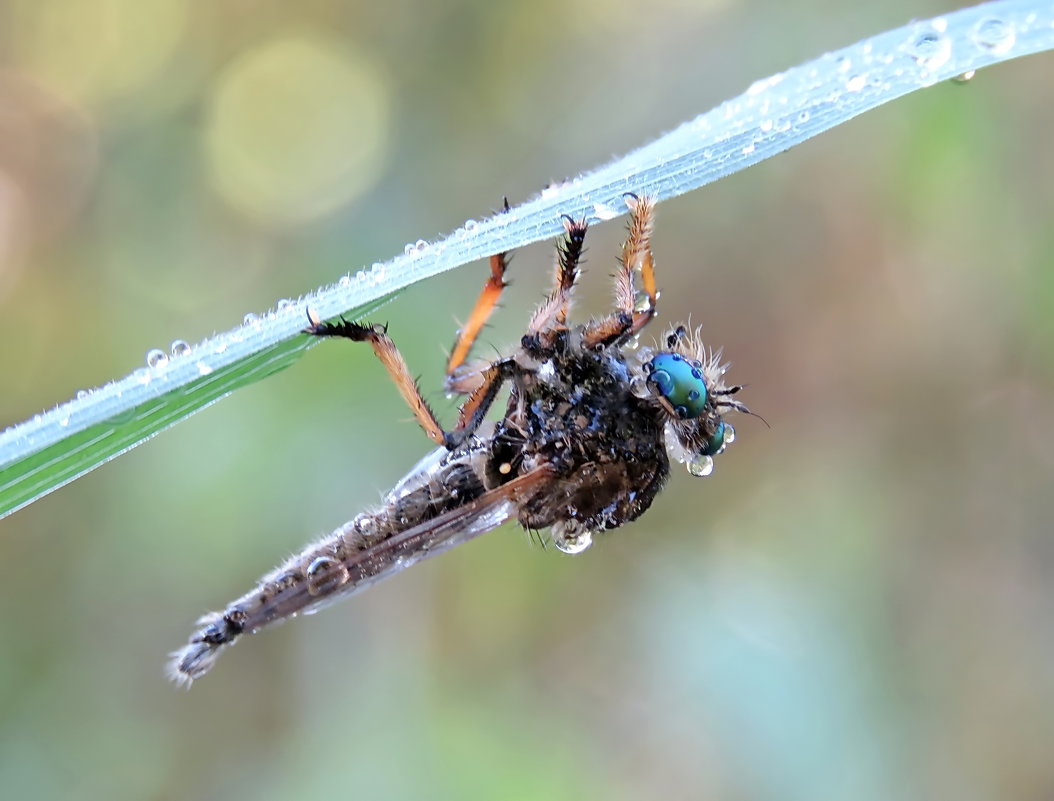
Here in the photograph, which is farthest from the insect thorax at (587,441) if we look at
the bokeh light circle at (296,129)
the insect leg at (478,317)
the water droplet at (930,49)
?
the bokeh light circle at (296,129)

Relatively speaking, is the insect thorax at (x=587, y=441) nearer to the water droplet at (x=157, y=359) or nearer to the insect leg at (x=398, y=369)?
the insect leg at (x=398, y=369)

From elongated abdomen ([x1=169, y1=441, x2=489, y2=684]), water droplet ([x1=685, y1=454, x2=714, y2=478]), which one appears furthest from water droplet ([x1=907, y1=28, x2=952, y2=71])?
elongated abdomen ([x1=169, y1=441, x2=489, y2=684])

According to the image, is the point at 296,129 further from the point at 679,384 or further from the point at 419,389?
the point at 679,384

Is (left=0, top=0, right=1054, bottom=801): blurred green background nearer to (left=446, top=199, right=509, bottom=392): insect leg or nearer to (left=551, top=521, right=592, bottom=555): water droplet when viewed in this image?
(left=446, top=199, right=509, bottom=392): insect leg

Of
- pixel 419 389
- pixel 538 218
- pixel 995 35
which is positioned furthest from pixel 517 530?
pixel 995 35

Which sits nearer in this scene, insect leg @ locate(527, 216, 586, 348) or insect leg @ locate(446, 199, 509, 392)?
insect leg @ locate(527, 216, 586, 348)

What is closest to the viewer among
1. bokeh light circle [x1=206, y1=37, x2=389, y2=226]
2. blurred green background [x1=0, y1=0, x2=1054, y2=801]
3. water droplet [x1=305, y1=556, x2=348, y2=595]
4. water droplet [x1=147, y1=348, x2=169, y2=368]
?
water droplet [x1=147, y1=348, x2=169, y2=368]
